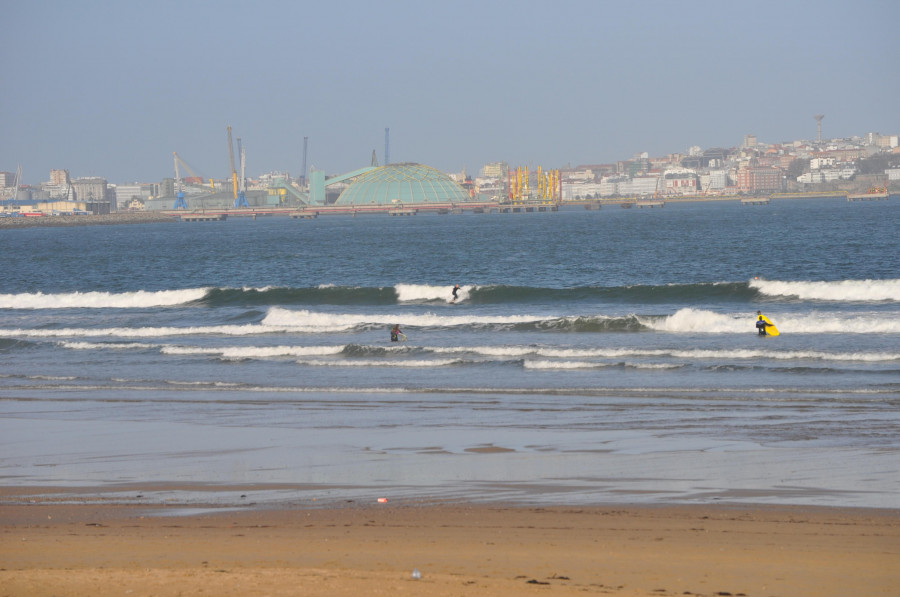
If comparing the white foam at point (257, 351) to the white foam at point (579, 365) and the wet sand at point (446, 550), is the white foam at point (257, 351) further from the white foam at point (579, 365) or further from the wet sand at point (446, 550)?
the wet sand at point (446, 550)

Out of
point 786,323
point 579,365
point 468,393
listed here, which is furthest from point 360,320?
point 468,393

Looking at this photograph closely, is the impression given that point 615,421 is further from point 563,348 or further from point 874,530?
point 563,348

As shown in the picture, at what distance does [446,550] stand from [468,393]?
1090 cm

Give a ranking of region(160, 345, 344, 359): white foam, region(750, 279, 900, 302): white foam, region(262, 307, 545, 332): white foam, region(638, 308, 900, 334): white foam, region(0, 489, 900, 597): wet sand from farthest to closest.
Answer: region(750, 279, 900, 302): white foam < region(262, 307, 545, 332): white foam < region(638, 308, 900, 334): white foam < region(160, 345, 344, 359): white foam < region(0, 489, 900, 597): wet sand

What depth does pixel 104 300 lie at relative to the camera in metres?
44.8

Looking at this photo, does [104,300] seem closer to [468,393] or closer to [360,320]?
[360,320]

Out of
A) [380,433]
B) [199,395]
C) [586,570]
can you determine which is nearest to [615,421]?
[380,433]

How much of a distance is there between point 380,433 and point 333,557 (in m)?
6.80

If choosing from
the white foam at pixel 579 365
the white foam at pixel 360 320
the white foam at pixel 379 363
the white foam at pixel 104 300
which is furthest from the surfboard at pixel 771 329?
the white foam at pixel 104 300

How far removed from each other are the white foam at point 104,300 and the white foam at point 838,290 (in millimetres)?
26884

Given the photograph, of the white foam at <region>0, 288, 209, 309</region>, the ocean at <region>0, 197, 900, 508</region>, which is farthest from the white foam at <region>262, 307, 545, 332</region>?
the white foam at <region>0, 288, 209, 309</region>

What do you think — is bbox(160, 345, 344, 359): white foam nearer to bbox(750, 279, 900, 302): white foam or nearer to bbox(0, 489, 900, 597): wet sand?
bbox(0, 489, 900, 597): wet sand

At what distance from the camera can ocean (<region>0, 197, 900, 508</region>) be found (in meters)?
11.2

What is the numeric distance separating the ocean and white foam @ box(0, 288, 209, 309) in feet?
0.61
